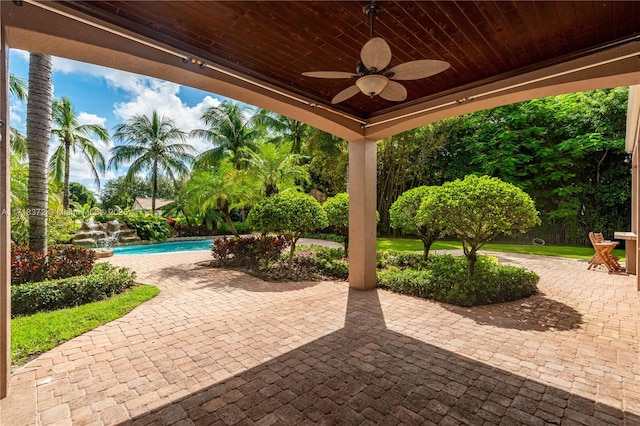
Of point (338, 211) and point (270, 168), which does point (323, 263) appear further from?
point (270, 168)

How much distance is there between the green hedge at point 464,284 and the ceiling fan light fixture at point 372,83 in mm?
4352

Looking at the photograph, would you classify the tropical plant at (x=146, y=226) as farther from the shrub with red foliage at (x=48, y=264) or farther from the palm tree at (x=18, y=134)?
the shrub with red foliage at (x=48, y=264)

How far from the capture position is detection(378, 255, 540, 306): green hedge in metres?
5.61

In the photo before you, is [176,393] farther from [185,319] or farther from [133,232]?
[133,232]

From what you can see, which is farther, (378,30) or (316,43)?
(316,43)

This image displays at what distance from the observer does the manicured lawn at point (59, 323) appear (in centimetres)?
357

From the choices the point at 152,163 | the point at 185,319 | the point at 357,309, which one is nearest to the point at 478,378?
the point at 357,309

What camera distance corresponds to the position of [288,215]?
Answer: 25.1ft

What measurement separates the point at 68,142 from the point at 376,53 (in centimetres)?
2077

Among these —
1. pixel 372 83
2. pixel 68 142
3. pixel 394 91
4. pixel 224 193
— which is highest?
pixel 68 142

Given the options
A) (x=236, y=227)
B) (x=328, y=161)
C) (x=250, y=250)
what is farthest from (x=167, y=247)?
(x=328, y=161)

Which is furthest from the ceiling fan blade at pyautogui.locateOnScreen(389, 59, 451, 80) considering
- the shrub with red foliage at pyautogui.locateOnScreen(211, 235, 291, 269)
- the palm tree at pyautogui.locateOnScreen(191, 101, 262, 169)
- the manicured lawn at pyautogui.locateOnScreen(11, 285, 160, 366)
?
the palm tree at pyautogui.locateOnScreen(191, 101, 262, 169)

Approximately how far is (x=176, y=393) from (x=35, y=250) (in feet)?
19.5

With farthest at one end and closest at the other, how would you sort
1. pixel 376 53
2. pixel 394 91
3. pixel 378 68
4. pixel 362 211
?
pixel 362 211 → pixel 394 91 → pixel 378 68 → pixel 376 53
